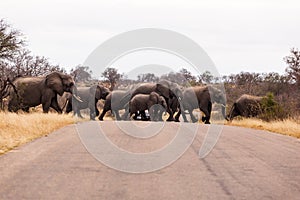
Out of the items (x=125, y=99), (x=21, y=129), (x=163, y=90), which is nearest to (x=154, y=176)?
(x=21, y=129)

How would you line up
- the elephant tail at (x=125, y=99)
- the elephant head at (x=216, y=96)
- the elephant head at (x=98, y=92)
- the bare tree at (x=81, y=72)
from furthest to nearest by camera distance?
the bare tree at (x=81, y=72)
the elephant tail at (x=125, y=99)
the elephant head at (x=98, y=92)
the elephant head at (x=216, y=96)

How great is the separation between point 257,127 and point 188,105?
17.6m

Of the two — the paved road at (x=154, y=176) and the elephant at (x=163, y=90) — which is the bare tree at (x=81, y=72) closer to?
the elephant at (x=163, y=90)

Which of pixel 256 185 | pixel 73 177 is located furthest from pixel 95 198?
pixel 256 185

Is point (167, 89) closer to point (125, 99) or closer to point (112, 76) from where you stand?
point (125, 99)

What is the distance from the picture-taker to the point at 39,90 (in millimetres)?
33812

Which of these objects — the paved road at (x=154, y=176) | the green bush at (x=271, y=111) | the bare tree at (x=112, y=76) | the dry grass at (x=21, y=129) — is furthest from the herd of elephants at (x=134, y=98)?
the bare tree at (x=112, y=76)

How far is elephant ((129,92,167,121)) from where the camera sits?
3897 centimetres

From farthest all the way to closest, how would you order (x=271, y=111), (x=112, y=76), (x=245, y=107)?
(x=112, y=76), (x=245, y=107), (x=271, y=111)

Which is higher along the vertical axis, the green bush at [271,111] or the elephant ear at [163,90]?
the elephant ear at [163,90]

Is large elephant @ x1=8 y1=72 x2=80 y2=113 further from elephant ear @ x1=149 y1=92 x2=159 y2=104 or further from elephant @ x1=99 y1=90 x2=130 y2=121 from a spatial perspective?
elephant @ x1=99 y1=90 x2=130 y2=121

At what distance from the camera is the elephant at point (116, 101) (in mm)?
42875

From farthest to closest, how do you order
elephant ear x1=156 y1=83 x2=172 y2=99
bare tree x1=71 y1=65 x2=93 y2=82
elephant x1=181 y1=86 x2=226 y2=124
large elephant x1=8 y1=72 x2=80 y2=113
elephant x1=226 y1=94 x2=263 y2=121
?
bare tree x1=71 y1=65 x2=93 y2=82 < elephant ear x1=156 y1=83 x2=172 y2=99 < elephant x1=181 y1=86 x2=226 y2=124 < elephant x1=226 y1=94 x2=263 y2=121 < large elephant x1=8 y1=72 x2=80 y2=113

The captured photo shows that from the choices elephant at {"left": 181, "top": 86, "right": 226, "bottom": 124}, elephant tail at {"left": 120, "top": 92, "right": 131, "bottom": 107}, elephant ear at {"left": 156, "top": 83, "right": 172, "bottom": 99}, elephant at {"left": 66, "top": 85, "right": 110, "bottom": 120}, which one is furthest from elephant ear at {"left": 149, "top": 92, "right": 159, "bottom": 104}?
elephant tail at {"left": 120, "top": 92, "right": 131, "bottom": 107}
